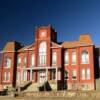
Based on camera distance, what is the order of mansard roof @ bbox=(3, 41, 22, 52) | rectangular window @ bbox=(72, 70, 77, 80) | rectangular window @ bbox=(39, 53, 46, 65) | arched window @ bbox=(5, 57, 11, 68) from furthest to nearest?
mansard roof @ bbox=(3, 41, 22, 52) < arched window @ bbox=(5, 57, 11, 68) < rectangular window @ bbox=(39, 53, 46, 65) < rectangular window @ bbox=(72, 70, 77, 80)

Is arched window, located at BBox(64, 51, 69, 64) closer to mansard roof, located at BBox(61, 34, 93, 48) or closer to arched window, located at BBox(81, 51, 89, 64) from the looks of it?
mansard roof, located at BBox(61, 34, 93, 48)

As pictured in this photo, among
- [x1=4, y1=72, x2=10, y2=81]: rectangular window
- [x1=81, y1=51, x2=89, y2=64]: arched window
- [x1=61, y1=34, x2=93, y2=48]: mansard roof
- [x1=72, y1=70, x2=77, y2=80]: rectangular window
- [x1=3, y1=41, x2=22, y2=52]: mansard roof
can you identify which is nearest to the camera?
[x1=81, y1=51, x2=89, y2=64]: arched window

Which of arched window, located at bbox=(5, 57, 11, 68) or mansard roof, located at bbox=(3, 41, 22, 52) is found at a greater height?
mansard roof, located at bbox=(3, 41, 22, 52)

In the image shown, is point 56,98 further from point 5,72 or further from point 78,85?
point 5,72

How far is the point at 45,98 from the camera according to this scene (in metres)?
43.0

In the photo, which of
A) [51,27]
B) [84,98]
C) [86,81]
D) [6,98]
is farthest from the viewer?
[51,27]

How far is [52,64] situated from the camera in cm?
6644

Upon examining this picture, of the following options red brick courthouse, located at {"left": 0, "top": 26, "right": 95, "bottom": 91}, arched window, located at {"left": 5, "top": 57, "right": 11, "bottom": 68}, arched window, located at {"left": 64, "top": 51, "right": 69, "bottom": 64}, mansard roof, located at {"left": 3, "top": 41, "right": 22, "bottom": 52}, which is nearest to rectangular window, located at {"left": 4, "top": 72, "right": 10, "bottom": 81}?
red brick courthouse, located at {"left": 0, "top": 26, "right": 95, "bottom": 91}

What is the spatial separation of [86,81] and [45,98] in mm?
22322

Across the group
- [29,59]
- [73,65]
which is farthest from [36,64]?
[73,65]

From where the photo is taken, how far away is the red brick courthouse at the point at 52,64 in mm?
63938

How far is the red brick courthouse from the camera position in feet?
210

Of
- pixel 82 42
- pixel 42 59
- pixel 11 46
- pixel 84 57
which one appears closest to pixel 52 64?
pixel 42 59

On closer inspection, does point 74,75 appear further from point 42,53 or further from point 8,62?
point 8,62
